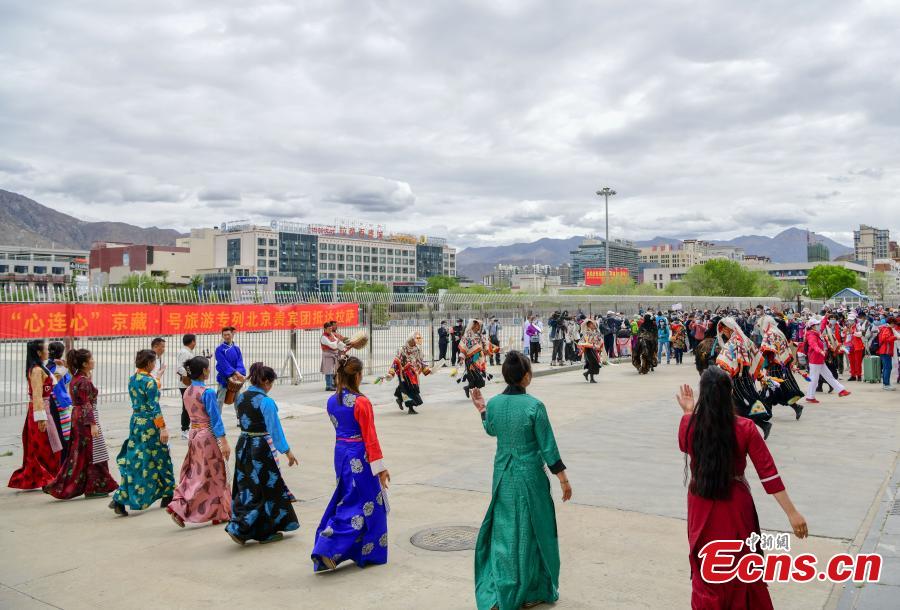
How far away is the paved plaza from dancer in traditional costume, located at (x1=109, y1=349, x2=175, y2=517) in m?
0.21

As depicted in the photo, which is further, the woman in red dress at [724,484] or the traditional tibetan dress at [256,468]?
the traditional tibetan dress at [256,468]

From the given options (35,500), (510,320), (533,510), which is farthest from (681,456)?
(510,320)

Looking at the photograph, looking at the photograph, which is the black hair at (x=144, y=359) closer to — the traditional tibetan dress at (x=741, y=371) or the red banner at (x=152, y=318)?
the traditional tibetan dress at (x=741, y=371)

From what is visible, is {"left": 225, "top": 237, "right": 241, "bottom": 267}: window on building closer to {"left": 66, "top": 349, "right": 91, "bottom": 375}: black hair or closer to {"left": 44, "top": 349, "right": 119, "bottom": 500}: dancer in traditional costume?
{"left": 44, "top": 349, "right": 119, "bottom": 500}: dancer in traditional costume

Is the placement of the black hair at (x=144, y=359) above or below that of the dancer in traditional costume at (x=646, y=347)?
above

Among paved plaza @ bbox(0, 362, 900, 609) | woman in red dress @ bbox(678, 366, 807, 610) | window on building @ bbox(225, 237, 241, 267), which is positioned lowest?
paved plaza @ bbox(0, 362, 900, 609)

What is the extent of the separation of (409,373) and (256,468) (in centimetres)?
785

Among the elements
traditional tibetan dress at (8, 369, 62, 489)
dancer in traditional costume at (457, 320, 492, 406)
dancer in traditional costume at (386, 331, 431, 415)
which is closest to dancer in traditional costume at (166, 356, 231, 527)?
traditional tibetan dress at (8, 369, 62, 489)

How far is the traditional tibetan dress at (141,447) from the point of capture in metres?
6.85

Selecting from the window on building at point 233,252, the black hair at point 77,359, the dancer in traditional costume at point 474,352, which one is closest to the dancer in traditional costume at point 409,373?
the dancer in traditional costume at point 474,352

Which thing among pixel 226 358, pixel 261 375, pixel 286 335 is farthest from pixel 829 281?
pixel 261 375

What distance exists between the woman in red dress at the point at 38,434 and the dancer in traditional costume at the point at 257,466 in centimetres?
317

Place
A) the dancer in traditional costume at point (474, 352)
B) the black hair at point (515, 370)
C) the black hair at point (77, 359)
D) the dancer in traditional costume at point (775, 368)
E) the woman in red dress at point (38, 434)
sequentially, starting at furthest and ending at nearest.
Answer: the dancer in traditional costume at point (474, 352) → the dancer in traditional costume at point (775, 368) → the woman in red dress at point (38, 434) → the black hair at point (77, 359) → the black hair at point (515, 370)

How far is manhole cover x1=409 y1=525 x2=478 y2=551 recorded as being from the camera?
5738mm
